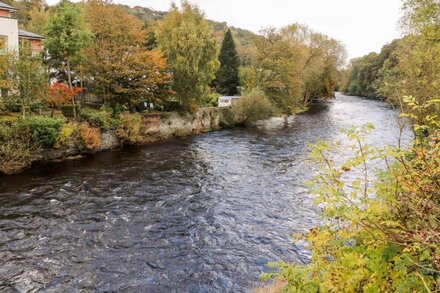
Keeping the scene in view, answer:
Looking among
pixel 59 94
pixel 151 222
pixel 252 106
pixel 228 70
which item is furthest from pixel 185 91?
pixel 228 70

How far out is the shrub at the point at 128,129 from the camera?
27597mm

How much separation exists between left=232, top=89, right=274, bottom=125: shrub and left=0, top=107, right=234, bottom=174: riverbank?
1.27 meters

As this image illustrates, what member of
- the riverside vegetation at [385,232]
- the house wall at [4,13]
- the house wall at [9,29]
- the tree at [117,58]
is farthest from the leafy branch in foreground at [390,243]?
the house wall at [4,13]

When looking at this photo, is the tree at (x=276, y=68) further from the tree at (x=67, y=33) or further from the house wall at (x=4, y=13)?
the house wall at (x=4, y=13)

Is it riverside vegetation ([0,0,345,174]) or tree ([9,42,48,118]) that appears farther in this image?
riverside vegetation ([0,0,345,174])

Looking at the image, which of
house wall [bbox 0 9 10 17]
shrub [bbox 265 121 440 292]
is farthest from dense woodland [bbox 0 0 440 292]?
house wall [bbox 0 9 10 17]

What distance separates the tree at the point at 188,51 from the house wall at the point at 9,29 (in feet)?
42.6

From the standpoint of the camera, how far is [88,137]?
24.8 meters

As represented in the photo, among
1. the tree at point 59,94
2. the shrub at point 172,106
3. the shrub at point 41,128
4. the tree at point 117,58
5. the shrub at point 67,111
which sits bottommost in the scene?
the shrub at point 41,128

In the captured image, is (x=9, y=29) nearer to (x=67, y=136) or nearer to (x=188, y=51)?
(x=67, y=136)

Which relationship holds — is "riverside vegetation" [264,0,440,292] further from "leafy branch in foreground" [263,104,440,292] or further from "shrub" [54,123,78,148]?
"shrub" [54,123,78,148]

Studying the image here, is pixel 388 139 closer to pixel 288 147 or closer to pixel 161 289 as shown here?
pixel 288 147

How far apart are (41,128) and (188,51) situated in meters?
16.0

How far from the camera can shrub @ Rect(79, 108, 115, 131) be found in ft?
86.3
